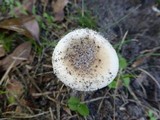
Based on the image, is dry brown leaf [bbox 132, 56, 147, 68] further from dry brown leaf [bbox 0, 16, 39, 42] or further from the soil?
dry brown leaf [bbox 0, 16, 39, 42]

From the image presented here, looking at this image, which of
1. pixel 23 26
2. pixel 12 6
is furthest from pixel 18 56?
pixel 12 6

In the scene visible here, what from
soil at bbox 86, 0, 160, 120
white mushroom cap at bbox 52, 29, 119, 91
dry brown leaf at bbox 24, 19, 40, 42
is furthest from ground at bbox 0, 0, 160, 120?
white mushroom cap at bbox 52, 29, 119, 91

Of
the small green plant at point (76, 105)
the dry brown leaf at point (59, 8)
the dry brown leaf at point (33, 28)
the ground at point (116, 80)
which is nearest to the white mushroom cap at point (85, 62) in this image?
the small green plant at point (76, 105)

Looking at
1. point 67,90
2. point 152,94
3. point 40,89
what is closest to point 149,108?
point 152,94

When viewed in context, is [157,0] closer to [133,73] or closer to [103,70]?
[133,73]

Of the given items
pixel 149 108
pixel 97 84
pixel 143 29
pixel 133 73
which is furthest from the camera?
pixel 143 29

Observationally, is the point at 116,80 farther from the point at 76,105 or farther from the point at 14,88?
the point at 14,88

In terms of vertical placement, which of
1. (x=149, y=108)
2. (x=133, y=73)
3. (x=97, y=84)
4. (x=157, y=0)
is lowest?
(x=149, y=108)
